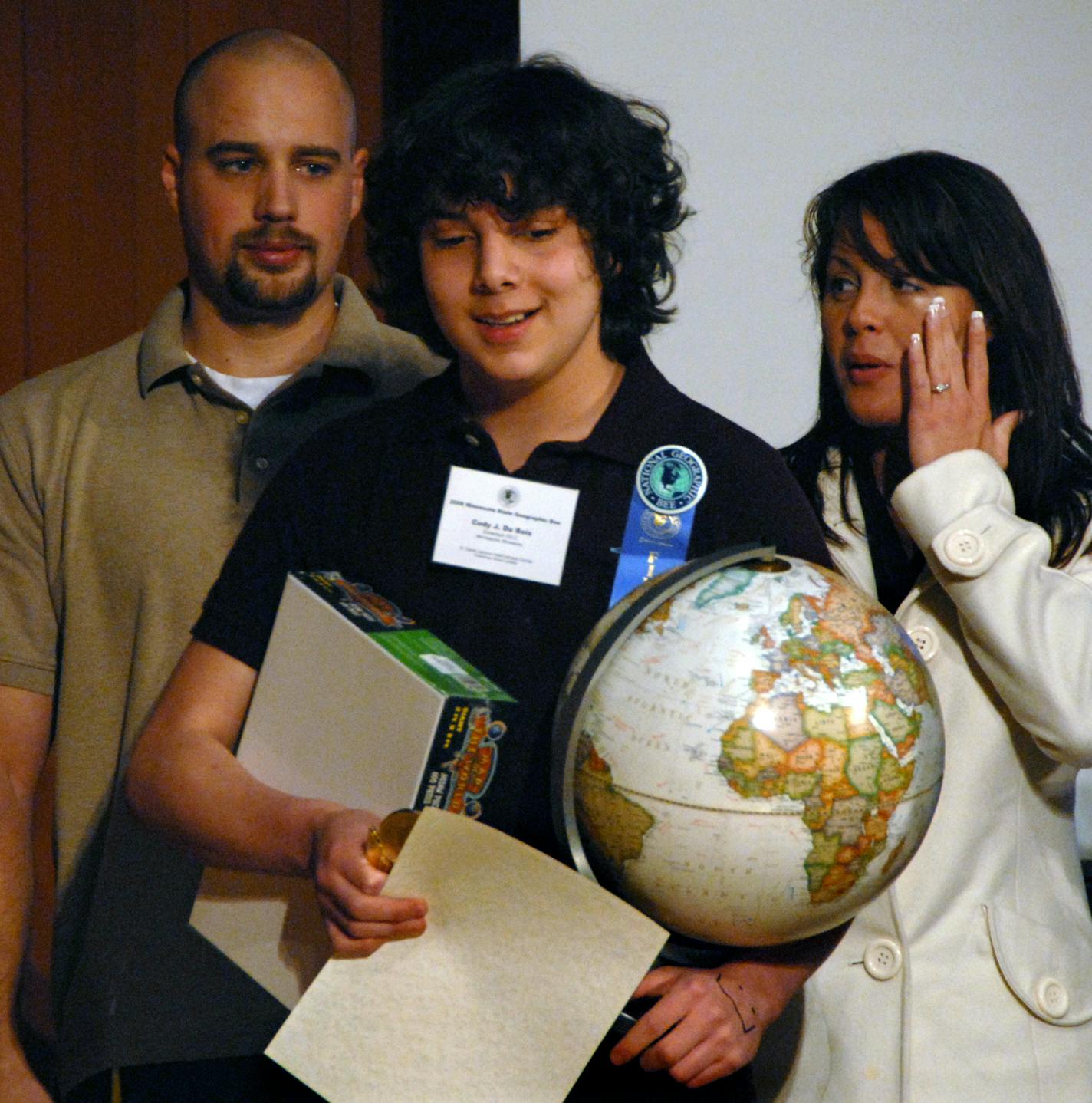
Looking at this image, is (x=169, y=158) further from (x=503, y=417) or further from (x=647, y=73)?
(x=647, y=73)

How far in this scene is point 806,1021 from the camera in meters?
1.43

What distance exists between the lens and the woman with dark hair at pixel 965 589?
139 cm

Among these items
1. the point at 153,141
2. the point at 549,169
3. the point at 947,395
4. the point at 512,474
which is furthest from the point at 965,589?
the point at 153,141

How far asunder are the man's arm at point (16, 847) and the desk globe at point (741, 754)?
2.46 ft

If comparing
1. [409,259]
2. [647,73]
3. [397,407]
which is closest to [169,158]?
[409,259]

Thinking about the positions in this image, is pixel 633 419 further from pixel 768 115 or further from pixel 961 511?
pixel 768 115

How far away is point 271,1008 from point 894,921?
2.17 ft

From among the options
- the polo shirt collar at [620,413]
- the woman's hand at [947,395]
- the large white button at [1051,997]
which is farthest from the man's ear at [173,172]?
the large white button at [1051,997]

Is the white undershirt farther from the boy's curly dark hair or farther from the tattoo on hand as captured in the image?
the tattoo on hand

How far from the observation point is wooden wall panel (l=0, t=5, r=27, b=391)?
2.37 meters

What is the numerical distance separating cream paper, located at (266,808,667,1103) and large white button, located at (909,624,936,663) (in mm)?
611

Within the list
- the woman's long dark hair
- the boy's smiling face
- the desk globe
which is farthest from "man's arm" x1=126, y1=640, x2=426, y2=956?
the woman's long dark hair

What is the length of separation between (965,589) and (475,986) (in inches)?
26.7

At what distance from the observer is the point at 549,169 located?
1256 millimetres
